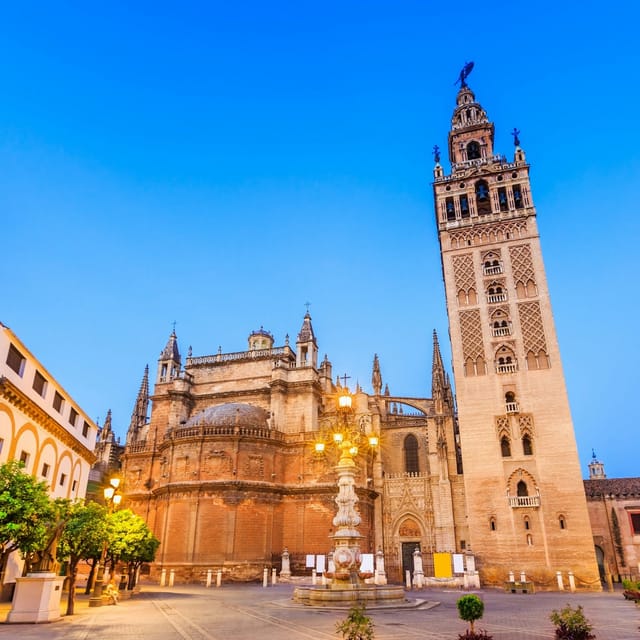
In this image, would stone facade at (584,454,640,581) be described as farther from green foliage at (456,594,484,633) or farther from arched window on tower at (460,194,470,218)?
green foliage at (456,594,484,633)

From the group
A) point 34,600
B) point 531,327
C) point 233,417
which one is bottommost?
point 34,600

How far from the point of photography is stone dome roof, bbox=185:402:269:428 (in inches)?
1537

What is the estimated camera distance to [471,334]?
39.2 meters

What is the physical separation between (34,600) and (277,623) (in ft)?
22.6

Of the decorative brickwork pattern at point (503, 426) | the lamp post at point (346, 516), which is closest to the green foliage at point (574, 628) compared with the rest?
the lamp post at point (346, 516)

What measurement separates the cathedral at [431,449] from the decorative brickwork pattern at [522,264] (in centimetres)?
11

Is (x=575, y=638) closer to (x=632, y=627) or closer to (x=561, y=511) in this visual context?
(x=632, y=627)

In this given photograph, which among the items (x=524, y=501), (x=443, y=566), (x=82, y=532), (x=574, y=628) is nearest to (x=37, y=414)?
(x=82, y=532)

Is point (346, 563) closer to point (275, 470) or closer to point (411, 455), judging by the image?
point (275, 470)

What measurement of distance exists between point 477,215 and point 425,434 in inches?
722

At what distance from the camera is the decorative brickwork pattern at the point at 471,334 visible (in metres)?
38.5

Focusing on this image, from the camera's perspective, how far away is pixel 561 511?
33.3 meters

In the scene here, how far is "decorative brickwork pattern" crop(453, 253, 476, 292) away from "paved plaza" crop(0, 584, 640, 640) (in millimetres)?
24688

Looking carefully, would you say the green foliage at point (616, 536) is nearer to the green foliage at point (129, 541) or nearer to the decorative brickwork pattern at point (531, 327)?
the decorative brickwork pattern at point (531, 327)
